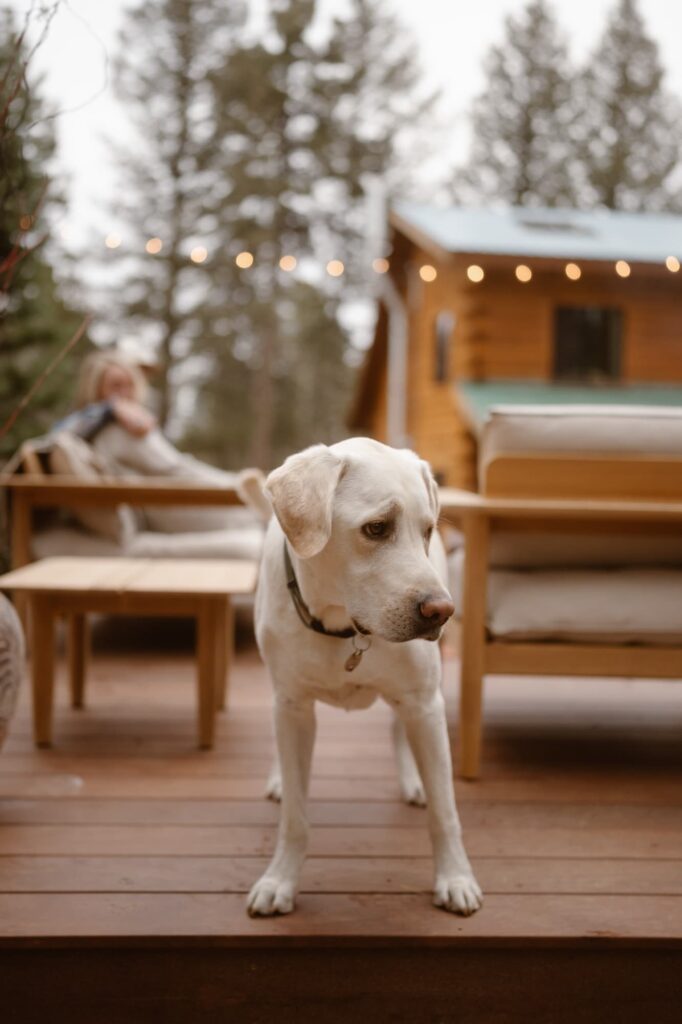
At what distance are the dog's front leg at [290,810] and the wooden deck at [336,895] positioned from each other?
0.05 meters

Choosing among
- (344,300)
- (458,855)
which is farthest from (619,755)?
(344,300)

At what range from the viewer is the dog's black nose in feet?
5.24

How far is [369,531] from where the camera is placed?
1.66 meters

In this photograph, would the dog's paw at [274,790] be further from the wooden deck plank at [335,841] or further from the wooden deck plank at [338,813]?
the wooden deck plank at [335,841]

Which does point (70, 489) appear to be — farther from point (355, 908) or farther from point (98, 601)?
point (355, 908)

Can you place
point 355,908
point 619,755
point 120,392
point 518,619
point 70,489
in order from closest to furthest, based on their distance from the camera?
point 355,908
point 518,619
point 619,755
point 70,489
point 120,392

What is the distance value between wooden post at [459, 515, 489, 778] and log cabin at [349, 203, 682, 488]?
22.4 feet

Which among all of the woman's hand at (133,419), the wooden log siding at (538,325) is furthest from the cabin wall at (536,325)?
the woman's hand at (133,419)

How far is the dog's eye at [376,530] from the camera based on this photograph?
5.46ft

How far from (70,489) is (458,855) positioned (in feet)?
9.15

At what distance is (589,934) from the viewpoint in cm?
175

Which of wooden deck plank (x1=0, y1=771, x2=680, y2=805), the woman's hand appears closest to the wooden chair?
the woman's hand

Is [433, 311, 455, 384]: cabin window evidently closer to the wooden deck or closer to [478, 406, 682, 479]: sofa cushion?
[478, 406, 682, 479]: sofa cushion

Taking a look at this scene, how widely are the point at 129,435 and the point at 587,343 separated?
7.27m
